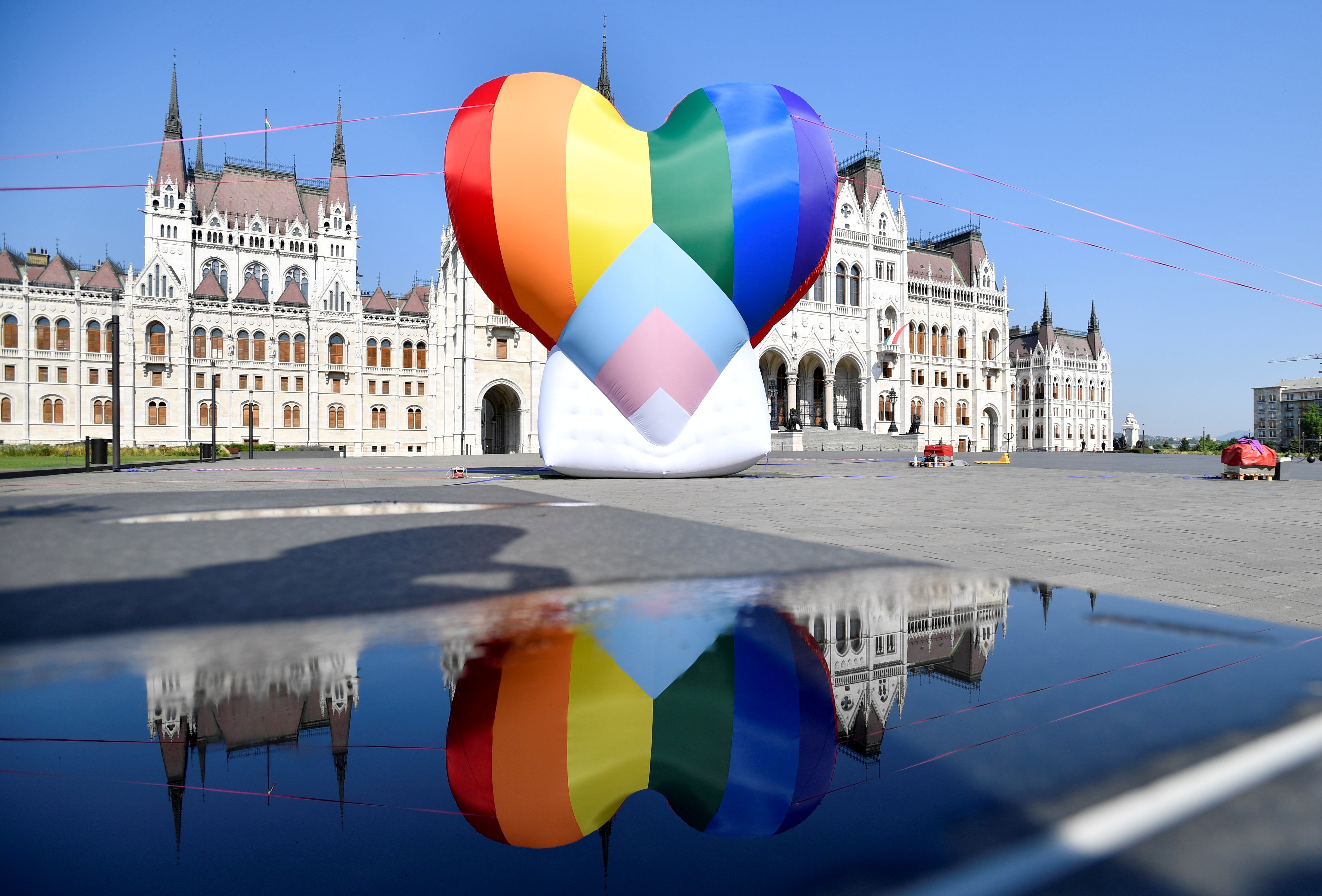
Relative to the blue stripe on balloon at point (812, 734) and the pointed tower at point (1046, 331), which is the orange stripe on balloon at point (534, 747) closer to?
the blue stripe on balloon at point (812, 734)

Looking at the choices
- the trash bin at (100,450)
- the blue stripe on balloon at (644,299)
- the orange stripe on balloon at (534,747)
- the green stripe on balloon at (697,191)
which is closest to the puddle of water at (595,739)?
the orange stripe on balloon at (534,747)

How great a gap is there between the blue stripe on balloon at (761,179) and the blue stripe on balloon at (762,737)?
997 cm

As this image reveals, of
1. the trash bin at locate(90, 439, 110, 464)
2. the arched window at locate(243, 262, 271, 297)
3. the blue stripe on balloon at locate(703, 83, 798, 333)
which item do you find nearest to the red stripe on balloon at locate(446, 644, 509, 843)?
the blue stripe on balloon at locate(703, 83, 798, 333)

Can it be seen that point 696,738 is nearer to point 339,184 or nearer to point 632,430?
point 632,430

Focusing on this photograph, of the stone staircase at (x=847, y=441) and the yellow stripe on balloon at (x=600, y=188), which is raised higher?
the yellow stripe on balloon at (x=600, y=188)

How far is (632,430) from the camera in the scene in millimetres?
12602

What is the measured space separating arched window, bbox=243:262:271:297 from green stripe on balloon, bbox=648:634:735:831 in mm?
70113

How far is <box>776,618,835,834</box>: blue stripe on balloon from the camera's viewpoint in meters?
1.60

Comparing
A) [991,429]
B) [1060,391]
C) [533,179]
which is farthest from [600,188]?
[1060,391]

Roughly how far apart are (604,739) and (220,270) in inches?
2881

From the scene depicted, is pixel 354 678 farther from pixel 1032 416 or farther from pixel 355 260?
pixel 1032 416

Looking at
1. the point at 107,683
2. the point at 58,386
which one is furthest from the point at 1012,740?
the point at 58,386

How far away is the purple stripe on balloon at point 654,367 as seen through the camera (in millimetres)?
11914

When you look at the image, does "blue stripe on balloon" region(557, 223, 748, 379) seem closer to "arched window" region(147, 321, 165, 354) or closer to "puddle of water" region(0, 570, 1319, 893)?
"puddle of water" region(0, 570, 1319, 893)
